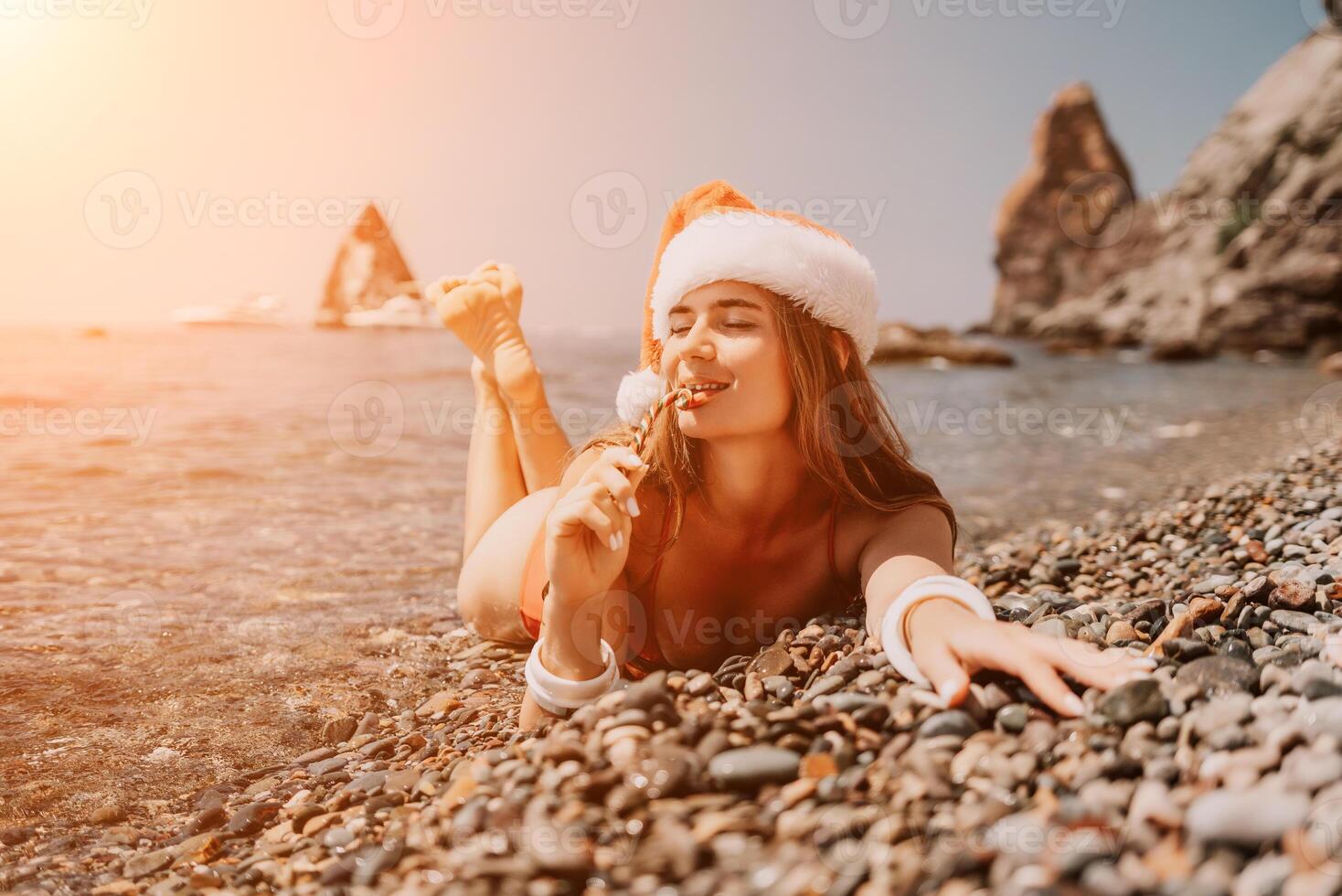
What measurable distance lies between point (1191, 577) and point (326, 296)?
79.1 metres

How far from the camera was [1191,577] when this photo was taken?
4.29 m

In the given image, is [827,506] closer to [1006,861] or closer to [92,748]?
[1006,861]

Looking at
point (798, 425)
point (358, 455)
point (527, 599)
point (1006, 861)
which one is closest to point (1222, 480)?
point (798, 425)

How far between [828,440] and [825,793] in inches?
67.8

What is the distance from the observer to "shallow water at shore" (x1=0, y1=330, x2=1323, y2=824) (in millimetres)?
3572
